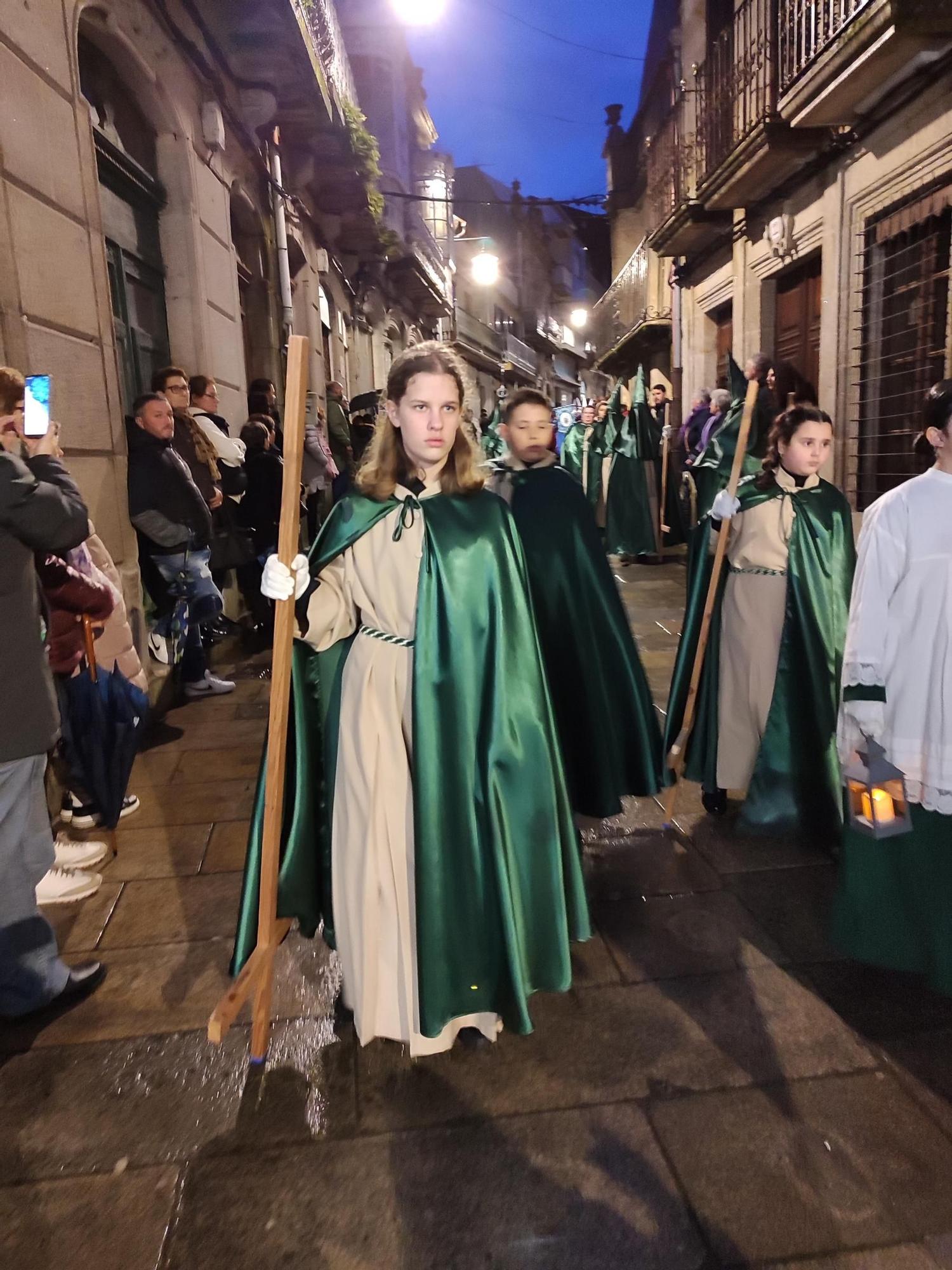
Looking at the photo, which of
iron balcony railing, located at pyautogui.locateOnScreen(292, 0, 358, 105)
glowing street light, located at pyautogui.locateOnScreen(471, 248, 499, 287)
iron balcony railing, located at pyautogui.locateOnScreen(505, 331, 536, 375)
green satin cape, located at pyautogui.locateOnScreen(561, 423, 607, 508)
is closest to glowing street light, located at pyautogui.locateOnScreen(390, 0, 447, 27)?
iron balcony railing, located at pyautogui.locateOnScreen(292, 0, 358, 105)

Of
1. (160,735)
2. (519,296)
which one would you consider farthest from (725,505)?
(519,296)

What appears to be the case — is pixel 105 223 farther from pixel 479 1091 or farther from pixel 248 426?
pixel 479 1091

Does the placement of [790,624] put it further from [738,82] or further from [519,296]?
[519,296]

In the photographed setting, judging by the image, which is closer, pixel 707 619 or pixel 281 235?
pixel 707 619

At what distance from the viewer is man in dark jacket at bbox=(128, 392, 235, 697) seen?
5.61 metres

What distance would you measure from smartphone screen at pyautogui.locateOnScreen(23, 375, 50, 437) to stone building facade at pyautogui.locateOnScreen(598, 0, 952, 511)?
253 inches

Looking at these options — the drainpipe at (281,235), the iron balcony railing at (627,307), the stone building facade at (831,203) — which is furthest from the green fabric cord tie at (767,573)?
the iron balcony railing at (627,307)

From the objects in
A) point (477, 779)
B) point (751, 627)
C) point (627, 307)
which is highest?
point (627, 307)

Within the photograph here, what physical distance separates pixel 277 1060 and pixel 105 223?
5954 mm

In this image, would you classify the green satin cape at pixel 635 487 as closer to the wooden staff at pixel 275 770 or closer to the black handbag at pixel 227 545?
the black handbag at pixel 227 545

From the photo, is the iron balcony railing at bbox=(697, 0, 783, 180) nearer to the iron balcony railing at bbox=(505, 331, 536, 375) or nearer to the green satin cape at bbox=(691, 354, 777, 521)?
the green satin cape at bbox=(691, 354, 777, 521)

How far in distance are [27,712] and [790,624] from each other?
294 centimetres

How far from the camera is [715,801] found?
4.26m

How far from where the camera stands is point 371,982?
2559mm
